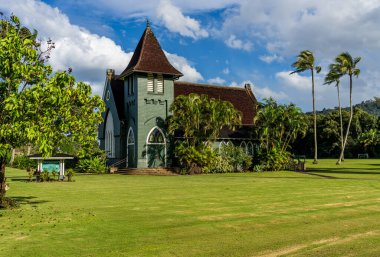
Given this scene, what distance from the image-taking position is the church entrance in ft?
130

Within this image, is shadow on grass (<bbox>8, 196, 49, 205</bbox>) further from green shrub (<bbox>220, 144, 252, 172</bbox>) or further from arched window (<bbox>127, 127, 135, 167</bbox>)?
green shrub (<bbox>220, 144, 252, 172</bbox>)

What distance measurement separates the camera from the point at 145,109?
3969 centimetres

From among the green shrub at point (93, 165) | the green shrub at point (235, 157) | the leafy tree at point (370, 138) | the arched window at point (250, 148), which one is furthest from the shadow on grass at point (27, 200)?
the leafy tree at point (370, 138)

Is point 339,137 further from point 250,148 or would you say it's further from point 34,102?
point 34,102

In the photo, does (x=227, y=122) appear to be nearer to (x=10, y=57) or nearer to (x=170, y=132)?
(x=170, y=132)

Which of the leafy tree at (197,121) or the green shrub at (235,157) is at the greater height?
the leafy tree at (197,121)

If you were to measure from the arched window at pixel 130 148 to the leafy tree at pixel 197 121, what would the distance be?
14.1ft

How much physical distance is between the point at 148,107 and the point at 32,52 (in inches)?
1075

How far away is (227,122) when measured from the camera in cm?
3784

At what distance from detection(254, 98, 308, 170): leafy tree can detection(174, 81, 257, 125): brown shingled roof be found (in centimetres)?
441

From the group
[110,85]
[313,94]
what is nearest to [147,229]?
[110,85]

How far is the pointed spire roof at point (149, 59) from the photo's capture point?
132 ft

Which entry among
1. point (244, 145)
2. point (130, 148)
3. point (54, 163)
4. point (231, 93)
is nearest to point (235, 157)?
point (244, 145)

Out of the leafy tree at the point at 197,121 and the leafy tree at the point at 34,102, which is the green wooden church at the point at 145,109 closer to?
the leafy tree at the point at 197,121
